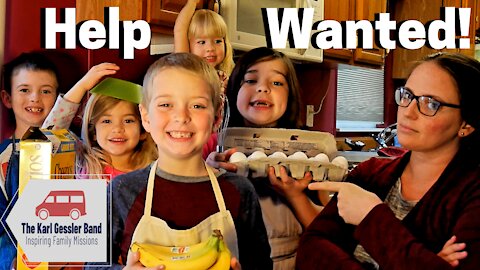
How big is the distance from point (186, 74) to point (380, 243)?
0.35 metres

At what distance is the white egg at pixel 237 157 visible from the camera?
0.80m

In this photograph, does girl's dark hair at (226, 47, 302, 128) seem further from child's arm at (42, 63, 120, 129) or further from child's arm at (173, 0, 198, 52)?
child's arm at (42, 63, 120, 129)

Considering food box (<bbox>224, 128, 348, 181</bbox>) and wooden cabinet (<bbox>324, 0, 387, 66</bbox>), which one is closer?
food box (<bbox>224, 128, 348, 181</bbox>)

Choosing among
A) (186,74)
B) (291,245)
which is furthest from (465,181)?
(186,74)

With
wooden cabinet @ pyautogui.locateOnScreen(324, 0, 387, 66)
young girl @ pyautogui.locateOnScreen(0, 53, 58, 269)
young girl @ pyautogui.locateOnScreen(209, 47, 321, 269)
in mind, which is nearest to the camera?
young girl @ pyautogui.locateOnScreen(0, 53, 58, 269)

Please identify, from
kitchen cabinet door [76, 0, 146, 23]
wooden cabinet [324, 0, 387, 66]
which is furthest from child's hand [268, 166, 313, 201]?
wooden cabinet [324, 0, 387, 66]

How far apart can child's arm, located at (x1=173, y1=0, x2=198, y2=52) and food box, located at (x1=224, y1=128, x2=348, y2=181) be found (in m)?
0.15

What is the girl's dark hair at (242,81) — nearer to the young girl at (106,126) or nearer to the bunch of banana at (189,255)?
the young girl at (106,126)

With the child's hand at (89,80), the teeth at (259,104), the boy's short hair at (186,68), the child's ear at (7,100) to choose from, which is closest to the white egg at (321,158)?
the teeth at (259,104)

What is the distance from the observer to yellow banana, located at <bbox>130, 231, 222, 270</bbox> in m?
0.62

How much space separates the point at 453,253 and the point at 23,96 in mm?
628

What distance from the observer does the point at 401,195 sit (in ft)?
2.55

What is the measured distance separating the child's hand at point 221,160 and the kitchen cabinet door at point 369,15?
52 centimetres

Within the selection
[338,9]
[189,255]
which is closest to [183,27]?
[189,255]
